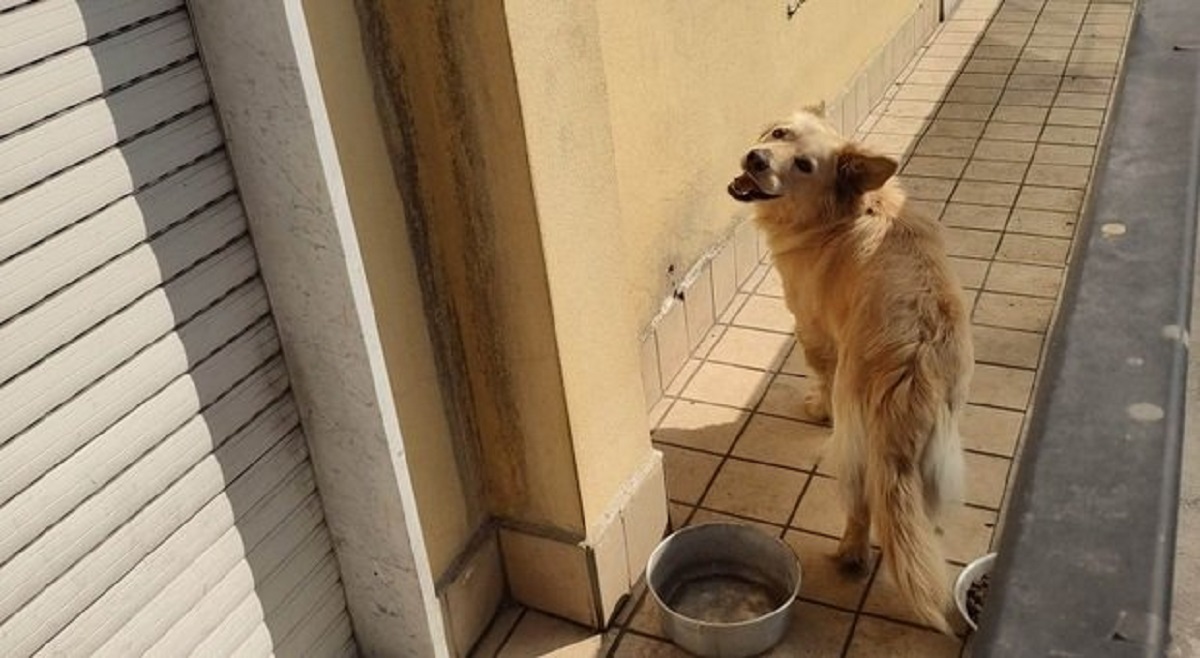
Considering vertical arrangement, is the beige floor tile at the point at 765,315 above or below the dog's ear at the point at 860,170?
below

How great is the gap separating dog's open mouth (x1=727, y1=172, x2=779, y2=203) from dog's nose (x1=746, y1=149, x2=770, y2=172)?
0.13 ft

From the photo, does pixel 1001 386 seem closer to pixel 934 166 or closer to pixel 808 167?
pixel 808 167

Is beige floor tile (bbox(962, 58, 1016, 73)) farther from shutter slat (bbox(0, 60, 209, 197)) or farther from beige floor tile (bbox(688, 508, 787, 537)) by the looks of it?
shutter slat (bbox(0, 60, 209, 197))

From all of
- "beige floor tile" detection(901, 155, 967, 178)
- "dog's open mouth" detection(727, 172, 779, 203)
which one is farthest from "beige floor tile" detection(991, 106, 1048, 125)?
"dog's open mouth" detection(727, 172, 779, 203)

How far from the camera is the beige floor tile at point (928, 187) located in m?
6.14

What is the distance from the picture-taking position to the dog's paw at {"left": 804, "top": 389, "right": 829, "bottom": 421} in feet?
14.5

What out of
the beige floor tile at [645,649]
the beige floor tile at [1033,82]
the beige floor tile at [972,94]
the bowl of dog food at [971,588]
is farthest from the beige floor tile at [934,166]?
the beige floor tile at [645,649]

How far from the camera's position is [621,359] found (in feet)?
11.5

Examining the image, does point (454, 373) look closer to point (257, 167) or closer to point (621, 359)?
point (621, 359)

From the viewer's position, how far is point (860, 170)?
3818mm

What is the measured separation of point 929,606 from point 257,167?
80.5 inches

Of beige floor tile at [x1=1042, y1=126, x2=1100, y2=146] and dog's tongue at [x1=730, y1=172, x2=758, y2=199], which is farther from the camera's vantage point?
beige floor tile at [x1=1042, y1=126, x2=1100, y2=146]

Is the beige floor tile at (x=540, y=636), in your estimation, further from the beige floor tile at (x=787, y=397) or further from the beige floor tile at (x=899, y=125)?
the beige floor tile at (x=899, y=125)

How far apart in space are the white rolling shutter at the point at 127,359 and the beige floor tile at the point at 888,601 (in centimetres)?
181
